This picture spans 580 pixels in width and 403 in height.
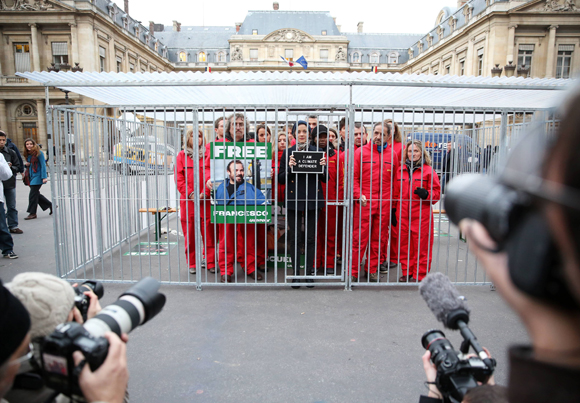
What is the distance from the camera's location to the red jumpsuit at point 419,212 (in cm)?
488

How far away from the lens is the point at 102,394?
3.71ft

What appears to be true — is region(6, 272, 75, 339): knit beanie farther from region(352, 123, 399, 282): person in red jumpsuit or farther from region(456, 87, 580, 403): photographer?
region(352, 123, 399, 282): person in red jumpsuit

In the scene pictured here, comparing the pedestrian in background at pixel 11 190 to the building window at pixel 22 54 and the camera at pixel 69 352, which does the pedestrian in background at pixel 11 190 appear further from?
the building window at pixel 22 54

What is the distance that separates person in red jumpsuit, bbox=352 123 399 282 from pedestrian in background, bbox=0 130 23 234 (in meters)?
6.87

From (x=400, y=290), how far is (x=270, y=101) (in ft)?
13.2

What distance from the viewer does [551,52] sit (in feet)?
104

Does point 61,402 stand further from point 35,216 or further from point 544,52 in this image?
point 544,52

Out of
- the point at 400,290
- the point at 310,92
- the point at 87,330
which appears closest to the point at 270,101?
the point at 310,92

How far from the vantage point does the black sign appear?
4477 mm

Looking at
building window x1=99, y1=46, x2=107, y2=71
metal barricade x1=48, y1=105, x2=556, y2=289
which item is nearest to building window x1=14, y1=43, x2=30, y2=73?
building window x1=99, y1=46, x2=107, y2=71

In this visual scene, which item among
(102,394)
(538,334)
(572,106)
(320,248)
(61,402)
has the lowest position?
(320,248)

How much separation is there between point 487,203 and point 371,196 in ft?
14.5

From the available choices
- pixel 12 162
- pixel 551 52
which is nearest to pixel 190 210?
pixel 12 162

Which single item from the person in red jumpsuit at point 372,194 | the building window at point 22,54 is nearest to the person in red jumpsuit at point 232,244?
the person in red jumpsuit at point 372,194
